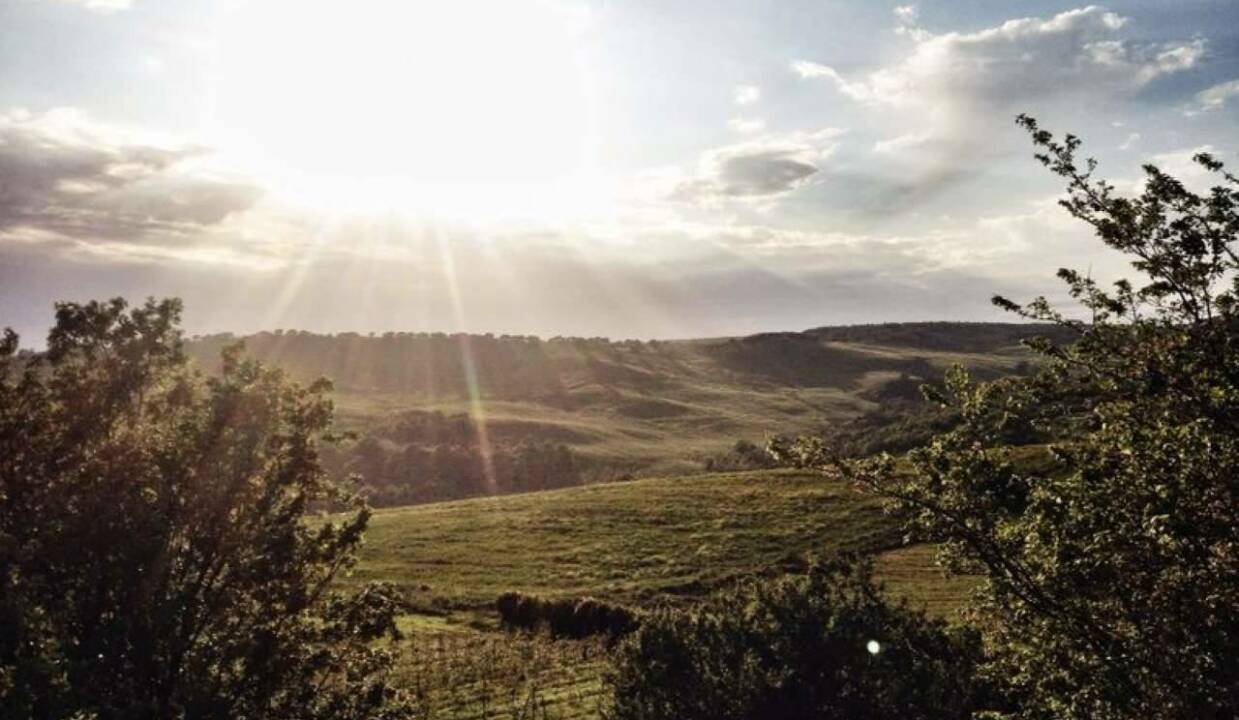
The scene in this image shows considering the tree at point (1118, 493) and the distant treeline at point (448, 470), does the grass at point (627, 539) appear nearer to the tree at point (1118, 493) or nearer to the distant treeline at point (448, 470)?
the tree at point (1118, 493)

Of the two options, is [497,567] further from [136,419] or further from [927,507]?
[927,507]

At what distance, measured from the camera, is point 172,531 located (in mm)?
16797

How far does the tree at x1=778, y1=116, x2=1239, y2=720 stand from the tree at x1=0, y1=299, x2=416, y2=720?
433 inches

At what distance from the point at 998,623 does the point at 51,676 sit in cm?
1575

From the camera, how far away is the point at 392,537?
9312 cm

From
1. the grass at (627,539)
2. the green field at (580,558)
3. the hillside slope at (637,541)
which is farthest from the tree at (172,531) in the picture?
the grass at (627,539)

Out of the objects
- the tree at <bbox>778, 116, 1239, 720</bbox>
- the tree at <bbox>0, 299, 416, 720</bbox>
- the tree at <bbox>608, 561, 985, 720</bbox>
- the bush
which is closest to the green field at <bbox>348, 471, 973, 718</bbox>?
the bush

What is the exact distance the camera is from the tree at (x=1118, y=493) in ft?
40.9

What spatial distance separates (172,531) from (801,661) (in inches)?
606

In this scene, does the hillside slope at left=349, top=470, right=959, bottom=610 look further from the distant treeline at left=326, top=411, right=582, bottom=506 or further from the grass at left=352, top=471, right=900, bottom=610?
the distant treeline at left=326, top=411, right=582, bottom=506

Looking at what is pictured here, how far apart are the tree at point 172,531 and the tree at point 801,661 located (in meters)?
7.38

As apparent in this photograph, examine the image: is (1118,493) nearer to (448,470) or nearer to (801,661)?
(801,661)

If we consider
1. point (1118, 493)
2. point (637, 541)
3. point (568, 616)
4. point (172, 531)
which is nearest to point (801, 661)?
point (1118, 493)

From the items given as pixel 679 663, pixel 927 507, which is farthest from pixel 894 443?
pixel 927 507
